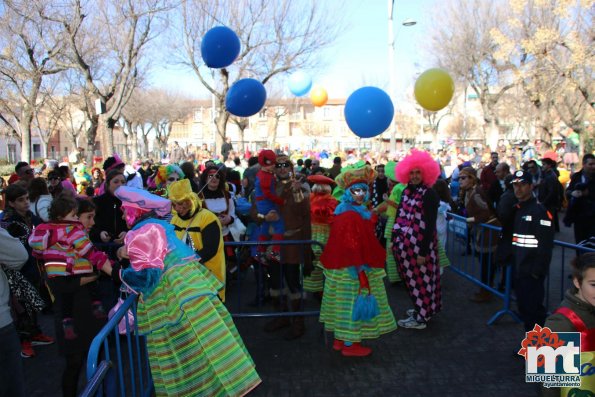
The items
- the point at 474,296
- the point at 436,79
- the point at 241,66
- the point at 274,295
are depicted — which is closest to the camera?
the point at 274,295

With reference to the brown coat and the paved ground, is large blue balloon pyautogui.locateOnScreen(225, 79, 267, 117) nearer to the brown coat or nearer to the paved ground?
the brown coat

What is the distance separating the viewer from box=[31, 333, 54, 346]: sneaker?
5.21 m

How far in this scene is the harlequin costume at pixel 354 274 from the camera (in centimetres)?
448

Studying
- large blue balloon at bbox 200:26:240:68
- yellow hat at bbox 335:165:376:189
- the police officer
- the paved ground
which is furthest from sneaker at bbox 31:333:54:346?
large blue balloon at bbox 200:26:240:68

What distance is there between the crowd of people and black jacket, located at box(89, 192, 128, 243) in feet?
0.05

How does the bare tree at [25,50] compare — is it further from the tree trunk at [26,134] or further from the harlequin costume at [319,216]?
the harlequin costume at [319,216]

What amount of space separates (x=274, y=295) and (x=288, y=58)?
16863mm

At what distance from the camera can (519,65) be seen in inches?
998

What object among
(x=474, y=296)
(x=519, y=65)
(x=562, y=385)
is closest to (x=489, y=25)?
(x=519, y=65)

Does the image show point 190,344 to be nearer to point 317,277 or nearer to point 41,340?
point 41,340

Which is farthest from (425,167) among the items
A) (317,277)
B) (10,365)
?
(10,365)

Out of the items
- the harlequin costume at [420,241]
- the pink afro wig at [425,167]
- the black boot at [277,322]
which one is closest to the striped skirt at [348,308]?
the harlequin costume at [420,241]

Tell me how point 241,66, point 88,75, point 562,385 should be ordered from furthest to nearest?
1. point 241,66
2. point 88,75
3. point 562,385

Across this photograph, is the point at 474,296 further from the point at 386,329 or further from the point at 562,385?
the point at 562,385
